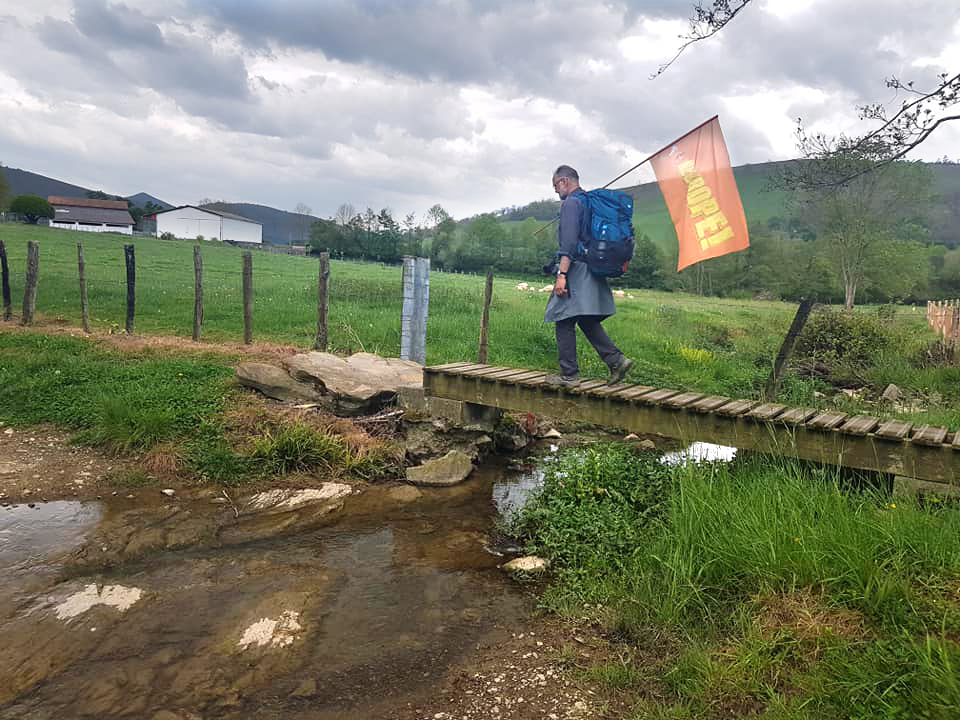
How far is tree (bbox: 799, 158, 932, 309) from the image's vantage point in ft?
112

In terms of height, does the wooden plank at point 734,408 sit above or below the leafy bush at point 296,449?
above

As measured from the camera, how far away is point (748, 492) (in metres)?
4.64

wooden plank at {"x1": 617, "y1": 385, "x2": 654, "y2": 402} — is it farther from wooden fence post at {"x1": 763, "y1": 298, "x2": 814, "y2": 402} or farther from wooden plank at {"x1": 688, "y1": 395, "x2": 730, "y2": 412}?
wooden fence post at {"x1": 763, "y1": 298, "x2": 814, "y2": 402}

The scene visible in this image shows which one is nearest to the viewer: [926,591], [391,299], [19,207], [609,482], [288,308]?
[926,591]

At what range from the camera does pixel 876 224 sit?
1375 inches

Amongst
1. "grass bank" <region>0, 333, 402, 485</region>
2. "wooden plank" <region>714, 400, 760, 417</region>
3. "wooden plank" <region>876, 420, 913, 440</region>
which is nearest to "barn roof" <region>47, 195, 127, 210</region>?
"grass bank" <region>0, 333, 402, 485</region>

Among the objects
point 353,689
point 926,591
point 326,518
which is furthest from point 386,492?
point 926,591

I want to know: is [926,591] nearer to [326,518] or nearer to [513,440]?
→ [326,518]

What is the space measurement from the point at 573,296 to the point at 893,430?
2894 mm

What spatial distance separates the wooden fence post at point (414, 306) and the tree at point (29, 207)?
61771 millimetres

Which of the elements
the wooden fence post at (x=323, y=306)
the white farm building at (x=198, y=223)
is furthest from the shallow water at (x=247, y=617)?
the white farm building at (x=198, y=223)

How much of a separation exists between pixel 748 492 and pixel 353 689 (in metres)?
2.95

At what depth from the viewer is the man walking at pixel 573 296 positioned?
616 cm

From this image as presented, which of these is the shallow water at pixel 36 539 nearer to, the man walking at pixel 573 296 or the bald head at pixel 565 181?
the man walking at pixel 573 296
